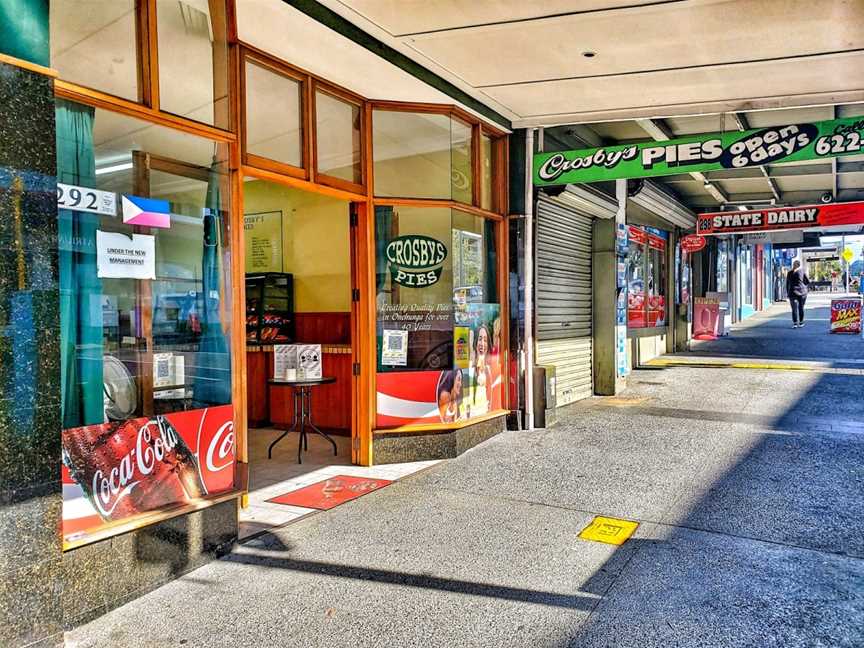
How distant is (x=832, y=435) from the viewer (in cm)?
706

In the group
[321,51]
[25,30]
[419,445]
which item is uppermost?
[321,51]

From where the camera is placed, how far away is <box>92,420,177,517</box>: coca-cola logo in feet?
11.3

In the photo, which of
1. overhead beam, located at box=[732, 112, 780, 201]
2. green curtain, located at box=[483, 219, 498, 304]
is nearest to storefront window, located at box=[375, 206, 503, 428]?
green curtain, located at box=[483, 219, 498, 304]

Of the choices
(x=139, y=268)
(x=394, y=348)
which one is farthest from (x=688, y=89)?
(x=139, y=268)

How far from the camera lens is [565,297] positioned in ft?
30.8

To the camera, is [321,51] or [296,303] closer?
[321,51]

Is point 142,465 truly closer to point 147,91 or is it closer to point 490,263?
point 147,91

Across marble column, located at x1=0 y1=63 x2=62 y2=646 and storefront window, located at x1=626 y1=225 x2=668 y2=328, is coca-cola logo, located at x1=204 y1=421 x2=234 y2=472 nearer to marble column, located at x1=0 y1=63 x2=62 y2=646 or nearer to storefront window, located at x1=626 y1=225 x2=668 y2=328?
marble column, located at x1=0 y1=63 x2=62 y2=646

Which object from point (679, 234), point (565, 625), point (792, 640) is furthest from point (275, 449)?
point (679, 234)

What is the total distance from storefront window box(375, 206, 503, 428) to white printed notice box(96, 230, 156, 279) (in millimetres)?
2715

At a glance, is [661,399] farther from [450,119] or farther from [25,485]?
[25,485]

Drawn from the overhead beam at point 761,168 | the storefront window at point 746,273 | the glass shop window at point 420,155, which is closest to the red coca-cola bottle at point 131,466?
the glass shop window at point 420,155

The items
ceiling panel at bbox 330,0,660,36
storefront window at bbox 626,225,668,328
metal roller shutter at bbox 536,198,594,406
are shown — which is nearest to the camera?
ceiling panel at bbox 330,0,660,36

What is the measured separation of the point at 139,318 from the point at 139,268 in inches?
11.4
